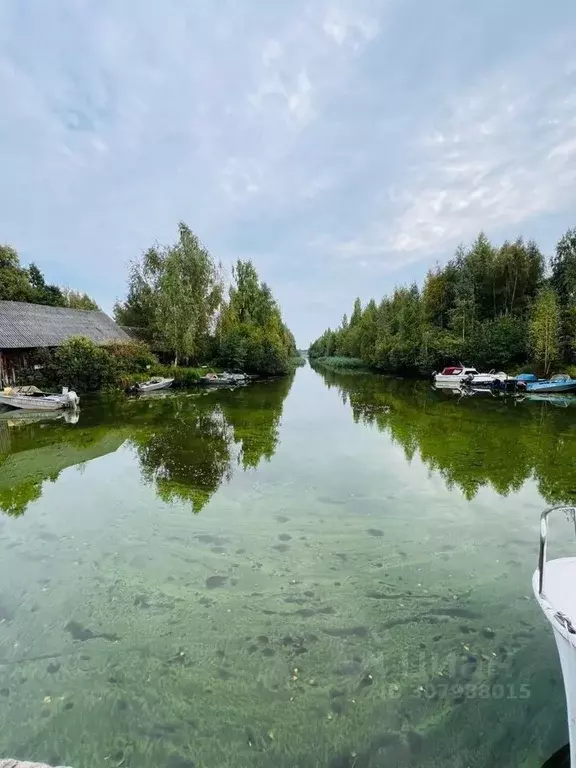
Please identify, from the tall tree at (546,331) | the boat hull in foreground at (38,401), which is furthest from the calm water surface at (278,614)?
the tall tree at (546,331)

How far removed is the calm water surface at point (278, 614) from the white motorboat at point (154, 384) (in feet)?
47.7

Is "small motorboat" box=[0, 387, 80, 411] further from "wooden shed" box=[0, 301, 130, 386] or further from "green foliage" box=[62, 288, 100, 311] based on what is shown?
"green foliage" box=[62, 288, 100, 311]

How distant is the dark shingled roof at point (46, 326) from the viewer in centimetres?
2289

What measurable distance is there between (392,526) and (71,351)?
837 inches

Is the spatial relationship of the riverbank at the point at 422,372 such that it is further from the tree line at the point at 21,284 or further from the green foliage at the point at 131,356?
the tree line at the point at 21,284

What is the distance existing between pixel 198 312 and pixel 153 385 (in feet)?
27.5

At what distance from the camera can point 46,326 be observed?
2555cm

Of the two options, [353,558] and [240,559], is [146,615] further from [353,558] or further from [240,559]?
[353,558]

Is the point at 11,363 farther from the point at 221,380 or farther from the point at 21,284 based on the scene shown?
the point at 21,284

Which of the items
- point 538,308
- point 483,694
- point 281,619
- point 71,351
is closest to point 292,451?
point 281,619

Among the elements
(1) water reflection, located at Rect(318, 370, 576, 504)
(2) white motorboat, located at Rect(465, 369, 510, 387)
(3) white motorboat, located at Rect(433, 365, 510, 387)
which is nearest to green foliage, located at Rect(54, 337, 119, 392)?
(1) water reflection, located at Rect(318, 370, 576, 504)

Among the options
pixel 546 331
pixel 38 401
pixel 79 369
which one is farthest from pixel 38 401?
pixel 546 331

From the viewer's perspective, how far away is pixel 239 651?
403 cm

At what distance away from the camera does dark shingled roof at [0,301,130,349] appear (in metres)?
22.9
